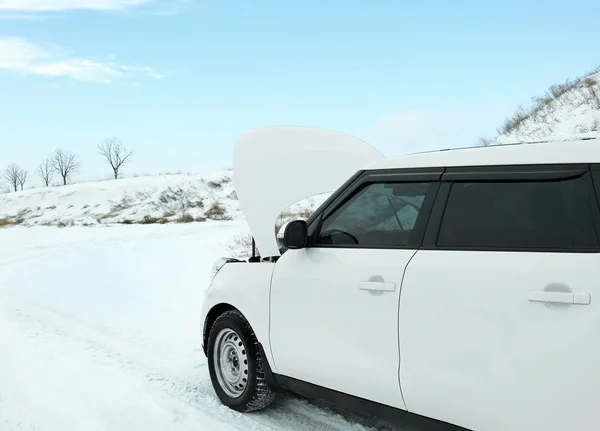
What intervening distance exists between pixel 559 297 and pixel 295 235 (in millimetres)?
1715

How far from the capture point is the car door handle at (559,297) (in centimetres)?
247

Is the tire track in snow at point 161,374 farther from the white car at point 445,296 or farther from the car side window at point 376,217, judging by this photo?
the car side window at point 376,217

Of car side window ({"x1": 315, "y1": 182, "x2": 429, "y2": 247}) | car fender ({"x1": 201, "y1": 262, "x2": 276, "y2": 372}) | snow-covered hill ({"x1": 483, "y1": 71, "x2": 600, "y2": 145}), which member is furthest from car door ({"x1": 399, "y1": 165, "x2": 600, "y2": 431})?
snow-covered hill ({"x1": 483, "y1": 71, "x2": 600, "y2": 145})

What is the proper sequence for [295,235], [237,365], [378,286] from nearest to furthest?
[378,286], [295,235], [237,365]

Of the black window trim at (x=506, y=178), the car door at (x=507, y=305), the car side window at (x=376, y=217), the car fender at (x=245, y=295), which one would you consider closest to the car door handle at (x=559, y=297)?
the car door at (x=507, y=305)

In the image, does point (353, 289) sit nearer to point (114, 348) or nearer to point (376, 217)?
point (376, 217)

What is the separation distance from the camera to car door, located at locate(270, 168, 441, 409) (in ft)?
10.7

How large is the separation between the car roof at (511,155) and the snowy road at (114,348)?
203cm

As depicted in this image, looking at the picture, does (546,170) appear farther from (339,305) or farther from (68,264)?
(68,264)

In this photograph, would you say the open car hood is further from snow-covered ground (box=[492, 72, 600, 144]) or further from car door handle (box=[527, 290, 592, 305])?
snow-covered ground (box=[492, 72, 600, 144])

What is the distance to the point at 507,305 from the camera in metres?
2.70

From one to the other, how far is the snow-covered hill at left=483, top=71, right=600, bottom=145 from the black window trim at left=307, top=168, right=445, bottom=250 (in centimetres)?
1209

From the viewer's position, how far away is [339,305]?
11.4 ft

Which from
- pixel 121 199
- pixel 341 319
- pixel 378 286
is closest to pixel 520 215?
pixel 378 286
